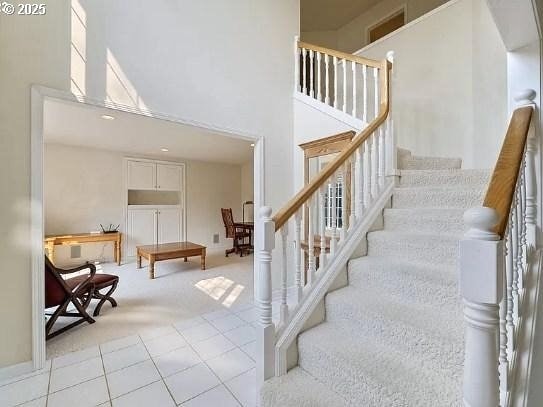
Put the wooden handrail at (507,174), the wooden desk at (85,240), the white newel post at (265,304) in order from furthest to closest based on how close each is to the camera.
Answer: the wooden desk at (85,240) < the white newel post at (265,304) < the wooden handrail at (507,174)

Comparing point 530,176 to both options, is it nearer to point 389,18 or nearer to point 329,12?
point 389,18

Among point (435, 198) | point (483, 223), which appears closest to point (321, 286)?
point (435, 198)

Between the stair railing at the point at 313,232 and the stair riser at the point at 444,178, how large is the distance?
0.16 metres

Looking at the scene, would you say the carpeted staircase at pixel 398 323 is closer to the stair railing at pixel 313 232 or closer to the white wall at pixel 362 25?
the stair railing at pixel 313 232

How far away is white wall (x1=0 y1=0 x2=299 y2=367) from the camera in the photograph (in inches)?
74.4

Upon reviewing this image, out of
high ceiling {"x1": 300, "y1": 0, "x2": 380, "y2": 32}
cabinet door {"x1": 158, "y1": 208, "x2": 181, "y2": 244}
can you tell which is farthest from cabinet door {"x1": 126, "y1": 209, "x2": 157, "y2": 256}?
high ceiling {"x1": 300, "y1": 0, "x2": 380, "y2": 32}

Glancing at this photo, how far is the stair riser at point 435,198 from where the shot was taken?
189 cm

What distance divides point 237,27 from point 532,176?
3.18 m

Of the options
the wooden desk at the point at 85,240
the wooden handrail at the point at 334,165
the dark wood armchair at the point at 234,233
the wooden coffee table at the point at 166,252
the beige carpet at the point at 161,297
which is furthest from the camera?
the dark wood armchair at the point at 234,233

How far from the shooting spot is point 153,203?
6188 millimetres

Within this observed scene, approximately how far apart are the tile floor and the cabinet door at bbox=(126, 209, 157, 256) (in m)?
3.58

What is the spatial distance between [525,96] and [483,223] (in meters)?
1.25

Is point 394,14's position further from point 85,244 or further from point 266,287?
point 85,244

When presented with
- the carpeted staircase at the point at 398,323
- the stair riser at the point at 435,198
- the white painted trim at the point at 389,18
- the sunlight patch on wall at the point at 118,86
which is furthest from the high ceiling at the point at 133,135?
the white painted trim at the point at 389,18
